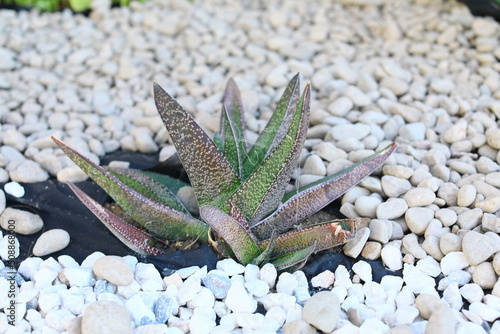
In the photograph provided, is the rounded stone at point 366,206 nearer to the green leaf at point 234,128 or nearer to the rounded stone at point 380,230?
the rounded stone at point 380,230

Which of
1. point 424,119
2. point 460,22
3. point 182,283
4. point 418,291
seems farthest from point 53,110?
point 460,22

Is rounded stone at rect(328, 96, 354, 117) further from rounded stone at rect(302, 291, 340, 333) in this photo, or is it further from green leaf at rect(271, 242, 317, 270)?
rounded stone at rect(302, 291, 340, 333)

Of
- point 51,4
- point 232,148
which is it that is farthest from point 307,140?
point 51,4

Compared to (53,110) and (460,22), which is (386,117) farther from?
(53,110)

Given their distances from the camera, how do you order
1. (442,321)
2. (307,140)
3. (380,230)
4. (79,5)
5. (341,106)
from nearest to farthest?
(442,321)
(380,230)
(307,140)
(341,106)
(79,5)

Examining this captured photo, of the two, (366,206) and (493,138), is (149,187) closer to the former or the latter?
(366,206)

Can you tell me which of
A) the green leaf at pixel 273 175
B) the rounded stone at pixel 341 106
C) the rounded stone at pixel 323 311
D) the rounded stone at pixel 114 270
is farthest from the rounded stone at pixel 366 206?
the rounded stone at pixel 114 270
